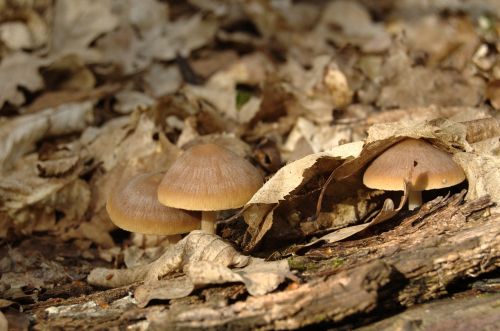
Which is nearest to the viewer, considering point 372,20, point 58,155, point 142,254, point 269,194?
point 269,194

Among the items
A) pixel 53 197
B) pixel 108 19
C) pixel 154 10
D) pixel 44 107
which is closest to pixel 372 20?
pixel 154 10

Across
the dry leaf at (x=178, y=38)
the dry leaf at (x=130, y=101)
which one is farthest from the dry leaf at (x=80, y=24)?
the dry leaf at (x=130, y=101)

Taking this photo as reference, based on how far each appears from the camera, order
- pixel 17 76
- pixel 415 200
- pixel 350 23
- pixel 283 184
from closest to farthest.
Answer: pixel 283 184 → pixel 415 200 → pixel 17 76 → pixel 350 23

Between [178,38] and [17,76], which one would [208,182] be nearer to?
[17,76]

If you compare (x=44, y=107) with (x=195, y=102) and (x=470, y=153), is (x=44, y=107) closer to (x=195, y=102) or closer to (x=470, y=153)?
(x=195, y=102)

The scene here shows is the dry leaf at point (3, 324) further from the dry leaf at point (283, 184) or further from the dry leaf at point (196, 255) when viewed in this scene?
the dry leaf at point (283, 184)

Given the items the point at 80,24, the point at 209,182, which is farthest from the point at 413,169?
the point at 80,24
